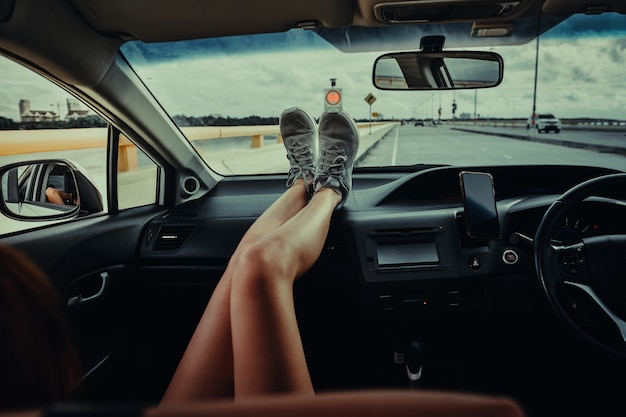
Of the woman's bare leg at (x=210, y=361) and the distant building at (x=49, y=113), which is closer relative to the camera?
the woman's bare leg at (x=210, y=361)

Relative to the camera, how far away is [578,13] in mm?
2615

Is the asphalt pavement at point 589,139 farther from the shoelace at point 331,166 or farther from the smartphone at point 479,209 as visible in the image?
the shoelace at point 331,166

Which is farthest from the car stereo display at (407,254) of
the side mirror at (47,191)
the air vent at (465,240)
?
the side mirror at (47,191)

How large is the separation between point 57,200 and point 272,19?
1437 mm

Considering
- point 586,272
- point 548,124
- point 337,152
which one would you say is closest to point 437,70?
point 337,152

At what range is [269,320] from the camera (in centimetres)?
135

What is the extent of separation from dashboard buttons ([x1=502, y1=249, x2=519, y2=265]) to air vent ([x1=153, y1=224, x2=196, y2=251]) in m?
1.75

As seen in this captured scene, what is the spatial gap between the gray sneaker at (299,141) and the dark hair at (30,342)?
8.13 ft

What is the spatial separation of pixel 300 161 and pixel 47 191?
1.39m

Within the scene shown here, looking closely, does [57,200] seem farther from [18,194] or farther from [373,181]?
[373,181]

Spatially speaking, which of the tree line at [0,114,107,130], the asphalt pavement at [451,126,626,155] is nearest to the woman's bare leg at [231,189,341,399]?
the tree line at [0,114,107,130]

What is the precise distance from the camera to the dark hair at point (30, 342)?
52 cm

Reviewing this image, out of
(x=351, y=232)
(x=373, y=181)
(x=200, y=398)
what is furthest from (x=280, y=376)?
(x=373, y=181)

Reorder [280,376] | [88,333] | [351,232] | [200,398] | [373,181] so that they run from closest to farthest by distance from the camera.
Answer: [280,376], [200,398], [88,333], [351,232], [373,181]
